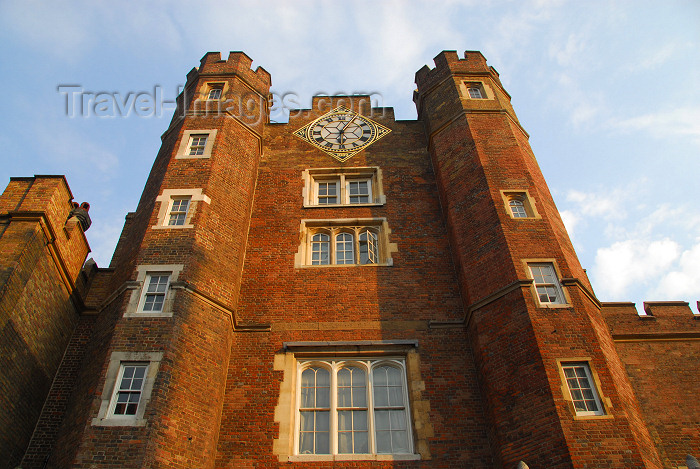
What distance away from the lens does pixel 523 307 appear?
1327 centimetres

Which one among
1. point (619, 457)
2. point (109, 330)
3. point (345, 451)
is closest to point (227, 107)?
point (109, 330)

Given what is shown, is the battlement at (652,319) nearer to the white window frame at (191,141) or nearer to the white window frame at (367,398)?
the white window frame at (367,398)

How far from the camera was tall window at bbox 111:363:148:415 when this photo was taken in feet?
37.8

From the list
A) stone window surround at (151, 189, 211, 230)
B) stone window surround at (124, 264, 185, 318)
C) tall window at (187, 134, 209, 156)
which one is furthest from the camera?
tall window at (187, 134, 209, 156)

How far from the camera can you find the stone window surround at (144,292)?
1316 centimetres

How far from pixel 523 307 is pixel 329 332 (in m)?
4.83

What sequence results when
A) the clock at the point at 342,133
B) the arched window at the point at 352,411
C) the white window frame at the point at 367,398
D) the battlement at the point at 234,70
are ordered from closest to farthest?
1. the white window frame at the point at 367,398
2. the arched window at the point at 352,411
3. the clock at the point at 342,133
4. the battlement at the point at 234,70

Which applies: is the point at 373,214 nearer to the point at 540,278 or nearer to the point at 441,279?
the point at 441,279

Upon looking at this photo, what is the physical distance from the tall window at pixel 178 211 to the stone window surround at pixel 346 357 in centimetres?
477

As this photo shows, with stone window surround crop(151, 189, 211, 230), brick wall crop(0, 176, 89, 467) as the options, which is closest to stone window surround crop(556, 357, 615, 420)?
stone window surround crop(151, 189, 211, 230)

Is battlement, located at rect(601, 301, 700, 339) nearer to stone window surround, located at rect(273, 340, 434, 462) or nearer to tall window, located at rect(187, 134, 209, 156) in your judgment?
stone window surround, located at rect(273, 340, 434, 462)

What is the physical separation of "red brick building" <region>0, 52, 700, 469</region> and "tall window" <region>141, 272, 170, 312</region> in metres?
0.05

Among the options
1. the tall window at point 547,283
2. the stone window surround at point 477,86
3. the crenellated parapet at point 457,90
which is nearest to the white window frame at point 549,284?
the tall window at point 547,283

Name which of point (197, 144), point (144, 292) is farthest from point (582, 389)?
point (197, 144)
